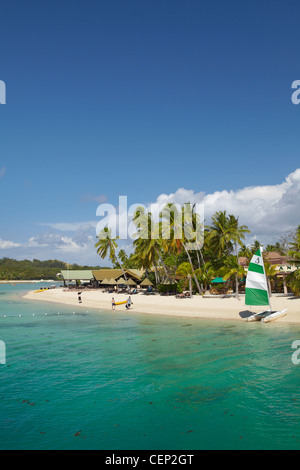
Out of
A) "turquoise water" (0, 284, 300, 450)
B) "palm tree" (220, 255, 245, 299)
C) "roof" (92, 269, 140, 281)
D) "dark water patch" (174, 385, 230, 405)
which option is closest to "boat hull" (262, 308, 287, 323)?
"turquoise water" (0, 284, 300, 450)

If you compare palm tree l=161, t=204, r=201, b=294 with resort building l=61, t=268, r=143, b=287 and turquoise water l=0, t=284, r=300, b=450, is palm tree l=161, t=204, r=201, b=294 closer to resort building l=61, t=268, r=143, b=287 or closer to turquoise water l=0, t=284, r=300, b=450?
resort building l=61, t=268, r=143, b=287

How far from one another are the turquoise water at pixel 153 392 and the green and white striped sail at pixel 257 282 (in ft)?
14.4

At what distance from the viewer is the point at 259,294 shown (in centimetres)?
2672

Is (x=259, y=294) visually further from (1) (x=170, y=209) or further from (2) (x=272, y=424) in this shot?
(1) (x=170, y=209)

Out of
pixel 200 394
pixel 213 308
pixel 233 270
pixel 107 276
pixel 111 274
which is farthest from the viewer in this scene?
pixel 111 274

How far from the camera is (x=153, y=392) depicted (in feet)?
39.9

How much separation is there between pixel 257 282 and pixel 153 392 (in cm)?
1677

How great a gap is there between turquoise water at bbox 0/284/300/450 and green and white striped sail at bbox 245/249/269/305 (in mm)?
4381

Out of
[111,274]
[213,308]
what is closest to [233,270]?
[213,308]

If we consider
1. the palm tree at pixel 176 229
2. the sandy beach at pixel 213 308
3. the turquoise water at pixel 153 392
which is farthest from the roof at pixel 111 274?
the turquoise water at pixel 153 392

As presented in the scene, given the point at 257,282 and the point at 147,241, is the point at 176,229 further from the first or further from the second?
the point at 257,282

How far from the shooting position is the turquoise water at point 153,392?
8945 mm

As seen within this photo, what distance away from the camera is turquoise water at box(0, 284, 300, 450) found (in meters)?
8.95

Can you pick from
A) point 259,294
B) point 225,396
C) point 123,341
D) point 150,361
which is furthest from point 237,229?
point 225,396
